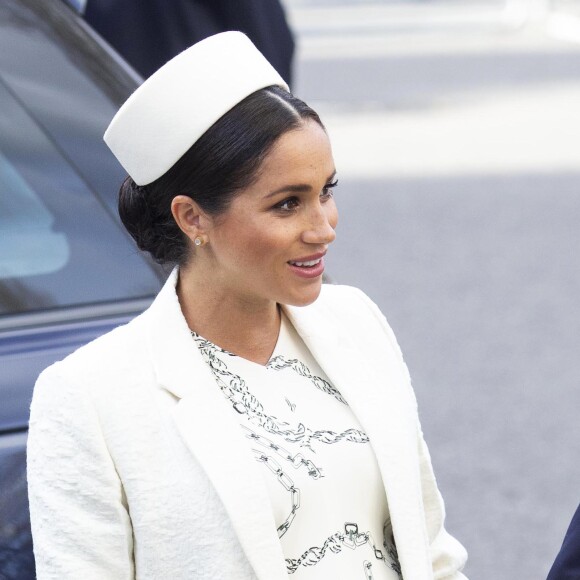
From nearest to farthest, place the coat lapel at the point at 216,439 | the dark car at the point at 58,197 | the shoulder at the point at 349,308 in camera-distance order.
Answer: the coat lapel at the point at 216,439, the shoulder at the point at 349,308, the dark car at the point at 58,197

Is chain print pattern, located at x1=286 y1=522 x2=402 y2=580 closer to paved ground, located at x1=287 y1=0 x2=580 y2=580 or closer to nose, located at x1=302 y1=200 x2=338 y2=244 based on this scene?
nose, located at x1=302 y1=200 x2=338 y2=244

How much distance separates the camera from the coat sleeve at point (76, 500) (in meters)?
1.90

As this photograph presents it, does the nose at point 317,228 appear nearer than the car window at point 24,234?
Yes

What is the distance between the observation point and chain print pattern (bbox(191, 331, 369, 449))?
201 centimetres

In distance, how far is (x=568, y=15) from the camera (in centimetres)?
2556

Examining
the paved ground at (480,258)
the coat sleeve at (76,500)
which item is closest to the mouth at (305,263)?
the coat sleeve at (76,500)

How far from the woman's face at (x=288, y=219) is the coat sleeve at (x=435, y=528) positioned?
0.24m

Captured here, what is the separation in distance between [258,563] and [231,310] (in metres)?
0.38

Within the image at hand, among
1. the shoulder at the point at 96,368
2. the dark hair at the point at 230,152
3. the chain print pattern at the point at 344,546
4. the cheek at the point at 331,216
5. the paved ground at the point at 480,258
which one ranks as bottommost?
the chain print pattern at the point at 344,546

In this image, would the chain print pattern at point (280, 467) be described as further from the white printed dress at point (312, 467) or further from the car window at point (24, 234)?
the car window at point (24, 234)

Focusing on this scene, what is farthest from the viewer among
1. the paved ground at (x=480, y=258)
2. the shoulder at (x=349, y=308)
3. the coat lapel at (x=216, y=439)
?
the paved ground at (x=480, y=258)

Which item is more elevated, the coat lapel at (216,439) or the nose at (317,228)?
the nose at (317,228)

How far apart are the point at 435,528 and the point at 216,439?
1.48ft

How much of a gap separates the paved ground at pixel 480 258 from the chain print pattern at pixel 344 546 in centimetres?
246
